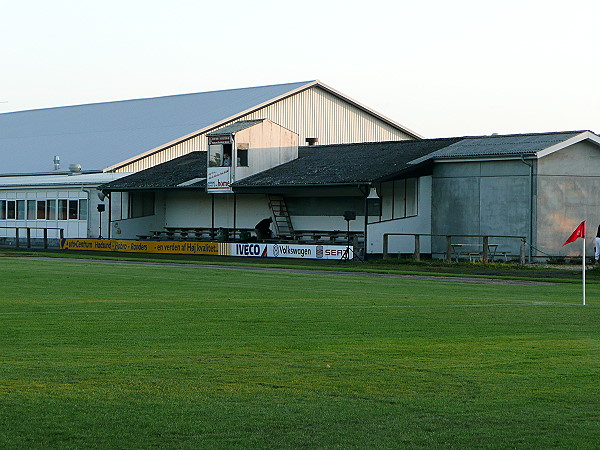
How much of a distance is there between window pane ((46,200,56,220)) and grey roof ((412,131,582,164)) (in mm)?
24451

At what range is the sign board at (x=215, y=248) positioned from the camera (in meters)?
44.5

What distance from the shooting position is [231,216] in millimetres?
54719

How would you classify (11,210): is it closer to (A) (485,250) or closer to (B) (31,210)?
(B) (31,210)

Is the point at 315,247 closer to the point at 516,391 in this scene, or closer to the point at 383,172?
the point at 383,172

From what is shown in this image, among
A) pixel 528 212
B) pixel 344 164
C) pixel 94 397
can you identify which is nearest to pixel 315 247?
pixel 344 164

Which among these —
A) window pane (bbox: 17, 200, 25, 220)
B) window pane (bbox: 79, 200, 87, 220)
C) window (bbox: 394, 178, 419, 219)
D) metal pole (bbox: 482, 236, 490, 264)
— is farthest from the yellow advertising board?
metal pole (bbox: 482, 236, 490, 264)

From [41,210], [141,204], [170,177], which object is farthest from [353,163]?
[41,210]

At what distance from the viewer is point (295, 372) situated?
11.0 meters

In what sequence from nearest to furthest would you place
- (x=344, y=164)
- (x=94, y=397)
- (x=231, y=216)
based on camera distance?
(x=94, y=397), (x=344, y=164), (x=231, y=216)

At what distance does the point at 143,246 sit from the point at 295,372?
40.5 metres

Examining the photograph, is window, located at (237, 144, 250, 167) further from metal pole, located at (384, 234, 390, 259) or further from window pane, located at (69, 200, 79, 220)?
window pane, located at (69, 200, 79, 220)

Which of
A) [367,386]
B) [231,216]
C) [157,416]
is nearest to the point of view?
[157,416]

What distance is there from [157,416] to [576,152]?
37.0 meters

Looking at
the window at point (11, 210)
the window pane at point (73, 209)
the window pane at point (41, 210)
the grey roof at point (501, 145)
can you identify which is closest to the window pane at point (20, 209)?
the window at point (11, 210)
